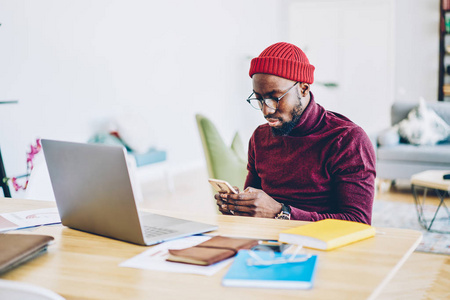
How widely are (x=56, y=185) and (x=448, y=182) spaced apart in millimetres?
3176

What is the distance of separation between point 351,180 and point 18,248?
41.4 inches

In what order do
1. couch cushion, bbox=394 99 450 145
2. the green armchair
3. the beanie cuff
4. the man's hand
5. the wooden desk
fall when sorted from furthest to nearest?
couch cushion, bbox=394 99 450 145
the green armchair
the beanie cuff
the man's hand
the wooden desk

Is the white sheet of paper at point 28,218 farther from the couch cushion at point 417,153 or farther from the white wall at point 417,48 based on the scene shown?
the white wall at point 417,48

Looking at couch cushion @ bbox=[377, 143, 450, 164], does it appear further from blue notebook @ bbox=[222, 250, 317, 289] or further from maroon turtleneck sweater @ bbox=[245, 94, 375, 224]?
blue notebook @ bbox=[222, 250, 317, 289]

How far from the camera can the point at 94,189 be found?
53.0 inches

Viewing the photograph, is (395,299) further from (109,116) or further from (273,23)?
(273,23)

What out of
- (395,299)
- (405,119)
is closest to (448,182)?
(395,299)

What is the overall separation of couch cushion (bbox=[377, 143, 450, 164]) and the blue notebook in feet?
14.1

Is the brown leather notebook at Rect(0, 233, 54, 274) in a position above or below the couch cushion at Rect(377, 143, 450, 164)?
above

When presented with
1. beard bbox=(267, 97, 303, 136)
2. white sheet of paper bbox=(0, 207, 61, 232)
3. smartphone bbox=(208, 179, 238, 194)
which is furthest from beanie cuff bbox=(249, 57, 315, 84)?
white sheet of paper bbox=(0, 207, 61, 232)

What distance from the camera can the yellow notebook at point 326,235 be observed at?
4.09ft

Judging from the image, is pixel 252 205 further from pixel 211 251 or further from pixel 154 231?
pixel 211 251

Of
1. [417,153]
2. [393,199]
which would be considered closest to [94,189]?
[393,199]

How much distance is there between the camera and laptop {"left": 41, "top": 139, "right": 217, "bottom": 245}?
1.26 m
